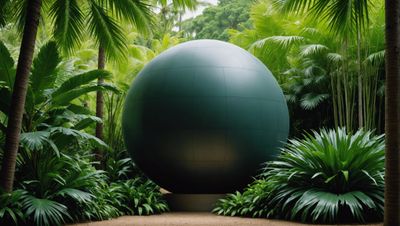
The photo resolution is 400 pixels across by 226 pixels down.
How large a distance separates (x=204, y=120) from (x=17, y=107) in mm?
4023

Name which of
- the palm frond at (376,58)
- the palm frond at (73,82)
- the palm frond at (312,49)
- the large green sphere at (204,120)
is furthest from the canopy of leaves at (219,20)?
the palm frond at (73,82)

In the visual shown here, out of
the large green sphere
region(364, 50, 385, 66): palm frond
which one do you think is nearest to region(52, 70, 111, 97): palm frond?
the large green sphere

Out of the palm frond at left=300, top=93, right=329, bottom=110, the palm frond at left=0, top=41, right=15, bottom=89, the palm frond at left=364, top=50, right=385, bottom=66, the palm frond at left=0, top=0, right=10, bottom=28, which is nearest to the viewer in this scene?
the palm frond at left=0, top=41, right=15, bottom=89

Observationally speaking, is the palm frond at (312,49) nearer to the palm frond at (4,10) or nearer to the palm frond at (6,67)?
the palm frond at (4,10)

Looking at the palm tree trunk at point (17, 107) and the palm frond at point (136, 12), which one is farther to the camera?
the palm frond at point (136, 12)

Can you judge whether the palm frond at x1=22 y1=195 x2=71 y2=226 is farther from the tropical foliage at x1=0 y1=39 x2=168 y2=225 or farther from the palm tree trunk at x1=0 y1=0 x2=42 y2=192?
the palm tree trunk at x1=0 y1=0 x2=42 y2=192

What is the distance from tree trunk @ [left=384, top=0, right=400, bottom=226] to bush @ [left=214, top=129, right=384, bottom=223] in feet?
4.86

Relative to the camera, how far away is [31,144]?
7.60 metres

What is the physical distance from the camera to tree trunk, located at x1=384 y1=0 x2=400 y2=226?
19.1 ft

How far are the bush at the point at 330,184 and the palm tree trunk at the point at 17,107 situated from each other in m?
4.29

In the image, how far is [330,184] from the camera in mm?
8195

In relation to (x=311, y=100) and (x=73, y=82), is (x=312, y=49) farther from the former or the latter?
(x=73, y=82)

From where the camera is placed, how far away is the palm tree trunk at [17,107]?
7.46 m

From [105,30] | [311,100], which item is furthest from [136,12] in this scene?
[311,100]
